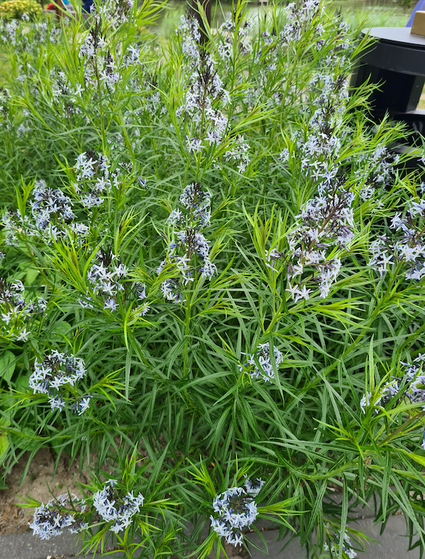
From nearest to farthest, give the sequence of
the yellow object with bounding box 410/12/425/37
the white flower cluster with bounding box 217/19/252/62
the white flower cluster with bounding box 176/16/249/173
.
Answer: the white flower cluster with bounding box 176/16/249/173 → the white flower cluster with bounding box 217/19/252/62 → the yellow object with bounding box 410/12/425/37

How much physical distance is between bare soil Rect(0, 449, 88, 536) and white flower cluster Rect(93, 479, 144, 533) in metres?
0.90

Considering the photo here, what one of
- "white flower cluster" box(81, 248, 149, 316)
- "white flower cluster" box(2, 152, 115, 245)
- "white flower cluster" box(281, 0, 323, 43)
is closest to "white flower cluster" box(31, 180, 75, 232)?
"white flower cluster" box(2, 152, 115, 245)

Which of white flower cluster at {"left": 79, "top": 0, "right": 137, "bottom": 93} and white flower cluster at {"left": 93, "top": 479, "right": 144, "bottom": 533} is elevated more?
white flower cluster at {"left": 79, "top": 0, "right": 137, "bottom": 93}

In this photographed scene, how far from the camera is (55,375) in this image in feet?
5.83

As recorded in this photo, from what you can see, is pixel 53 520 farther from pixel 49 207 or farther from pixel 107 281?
pixel 49 207

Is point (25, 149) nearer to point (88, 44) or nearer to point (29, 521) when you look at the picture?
point (88, 44)

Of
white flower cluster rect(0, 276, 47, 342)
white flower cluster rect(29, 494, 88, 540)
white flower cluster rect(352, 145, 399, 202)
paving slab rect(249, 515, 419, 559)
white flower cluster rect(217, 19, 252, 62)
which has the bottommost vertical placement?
paving slab rect(249, 515, 419, 559)

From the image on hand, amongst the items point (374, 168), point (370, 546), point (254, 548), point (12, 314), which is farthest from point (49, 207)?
point (370, 546)

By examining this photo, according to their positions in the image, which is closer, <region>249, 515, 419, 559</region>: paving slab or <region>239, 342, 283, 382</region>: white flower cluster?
<region>239, 342, 283, 382</region>: white flower cluster

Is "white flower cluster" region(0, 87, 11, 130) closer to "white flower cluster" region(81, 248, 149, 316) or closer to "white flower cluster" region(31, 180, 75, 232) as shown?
"white flower cluster" region(31, 180, 75, 232)

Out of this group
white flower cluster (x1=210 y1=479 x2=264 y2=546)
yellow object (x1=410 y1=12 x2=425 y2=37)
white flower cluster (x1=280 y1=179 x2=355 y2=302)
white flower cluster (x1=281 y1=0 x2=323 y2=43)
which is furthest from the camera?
yellow object (x1=410 y1=12 x2=425 y2=37)

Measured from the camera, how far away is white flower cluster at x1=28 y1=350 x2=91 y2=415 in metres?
1.76

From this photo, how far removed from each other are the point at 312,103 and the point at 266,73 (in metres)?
0.45

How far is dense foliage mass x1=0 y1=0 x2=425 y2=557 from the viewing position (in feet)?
5.19
